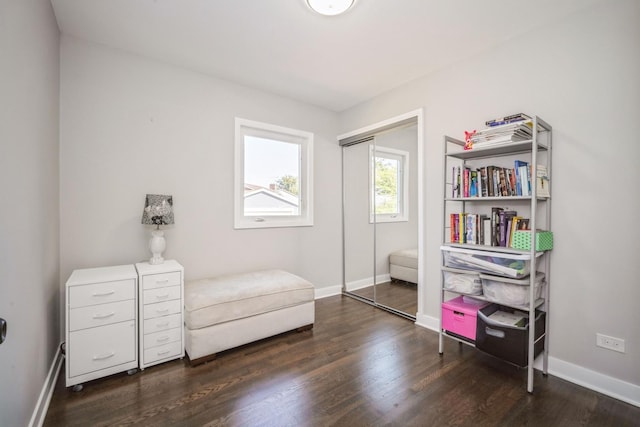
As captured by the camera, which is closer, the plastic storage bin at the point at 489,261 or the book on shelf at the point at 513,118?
the plastic storage bin at the point at 489,261

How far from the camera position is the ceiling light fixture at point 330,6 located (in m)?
1.84

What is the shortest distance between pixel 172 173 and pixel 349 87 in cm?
210

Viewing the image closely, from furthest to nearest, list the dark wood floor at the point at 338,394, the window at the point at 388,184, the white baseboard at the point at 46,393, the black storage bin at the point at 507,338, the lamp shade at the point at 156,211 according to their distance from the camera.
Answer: the window at the point at 388,184 → the lamp shade at the point at 156,211 → the black storage bin at the point at 507,338 → the dark wood floor at the point at 338,394 → the white baseboard at the point at 46,393

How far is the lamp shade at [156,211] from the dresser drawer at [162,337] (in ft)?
2.80

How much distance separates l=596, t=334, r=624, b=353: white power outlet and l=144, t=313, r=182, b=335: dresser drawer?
9.76 feet

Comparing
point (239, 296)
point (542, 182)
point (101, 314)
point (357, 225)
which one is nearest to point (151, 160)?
point (101, 314)

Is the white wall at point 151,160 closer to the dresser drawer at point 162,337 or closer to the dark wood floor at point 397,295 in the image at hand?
the dresser drawer at point 162,337

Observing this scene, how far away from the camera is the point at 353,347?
8.05 ft

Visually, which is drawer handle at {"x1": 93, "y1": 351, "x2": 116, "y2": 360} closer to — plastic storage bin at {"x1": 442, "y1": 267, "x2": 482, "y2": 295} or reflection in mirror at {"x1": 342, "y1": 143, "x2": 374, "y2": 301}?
plastic storage bin at {"x1": 442, "y1": 267, "x2": 482, "y2": 295}

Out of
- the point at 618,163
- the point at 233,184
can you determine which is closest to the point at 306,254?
the point at 233,184

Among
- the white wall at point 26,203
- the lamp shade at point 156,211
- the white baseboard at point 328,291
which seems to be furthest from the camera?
the white baseboard at point 328,291

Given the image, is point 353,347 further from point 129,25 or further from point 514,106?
point 129,25

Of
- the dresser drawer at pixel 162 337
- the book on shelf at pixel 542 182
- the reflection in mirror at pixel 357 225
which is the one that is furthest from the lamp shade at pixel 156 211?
the book on shelf at pixel 542 182

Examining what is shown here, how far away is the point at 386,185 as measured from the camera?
11.2ft
